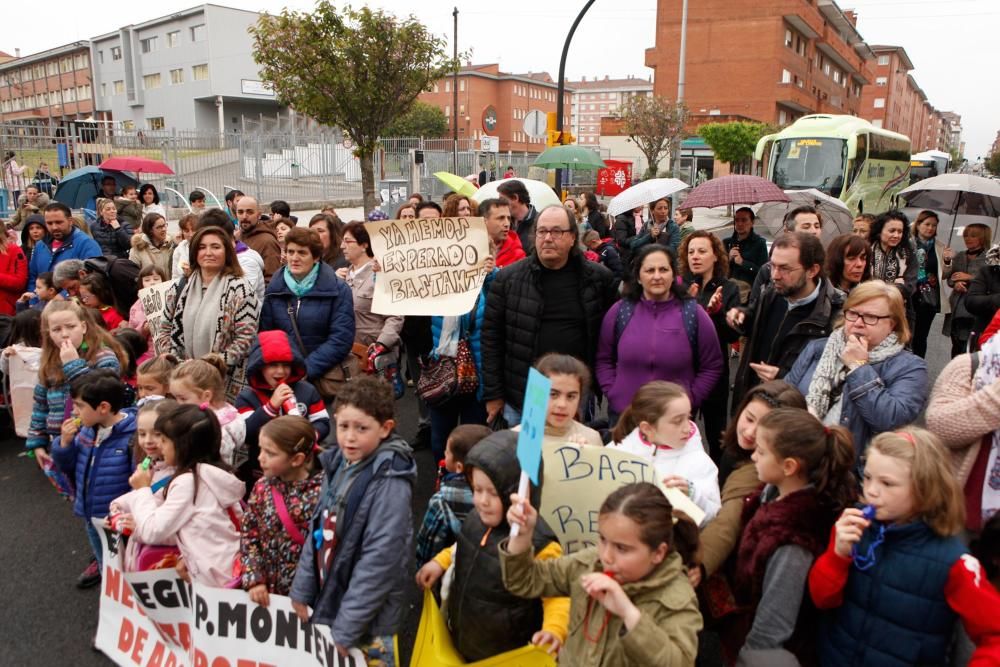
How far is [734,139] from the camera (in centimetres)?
4447

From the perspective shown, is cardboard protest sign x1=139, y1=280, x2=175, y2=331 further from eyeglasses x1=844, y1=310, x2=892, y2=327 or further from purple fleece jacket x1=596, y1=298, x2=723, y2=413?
eyeglasses x1=844, y1=310, x2=892, y2=327

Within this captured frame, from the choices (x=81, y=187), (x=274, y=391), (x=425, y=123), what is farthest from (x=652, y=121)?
(x=425, y=123)

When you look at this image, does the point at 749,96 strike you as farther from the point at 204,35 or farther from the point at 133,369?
the point at 133,369

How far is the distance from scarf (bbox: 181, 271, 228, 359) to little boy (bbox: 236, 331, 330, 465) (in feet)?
2.16

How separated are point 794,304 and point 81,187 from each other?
11401 millimetres

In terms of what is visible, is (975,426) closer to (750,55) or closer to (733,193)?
(733,193)

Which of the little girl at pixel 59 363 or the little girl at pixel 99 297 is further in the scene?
the little girl at pixel 99 297

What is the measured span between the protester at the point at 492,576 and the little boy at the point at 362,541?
0.26 metres

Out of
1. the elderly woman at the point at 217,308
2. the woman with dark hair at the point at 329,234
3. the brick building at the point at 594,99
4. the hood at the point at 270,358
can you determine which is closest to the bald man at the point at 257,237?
the woman with dark hair at the point at 329,234

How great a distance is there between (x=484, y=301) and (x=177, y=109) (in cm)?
5722

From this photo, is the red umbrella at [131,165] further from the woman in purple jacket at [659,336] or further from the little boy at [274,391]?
the woman in purple jacket at [659,336]

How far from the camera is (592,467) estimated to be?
8.90 feet

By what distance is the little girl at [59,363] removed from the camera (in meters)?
4.21

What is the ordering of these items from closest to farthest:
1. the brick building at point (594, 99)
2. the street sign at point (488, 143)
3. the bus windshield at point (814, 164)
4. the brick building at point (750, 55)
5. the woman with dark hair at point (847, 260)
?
the woman with dark hair at point (847, 260), the bus windshield at point (814, 164), the street sign at point (488, 143), the brick building at point (750, 55), the brick building at point (594, 99)
